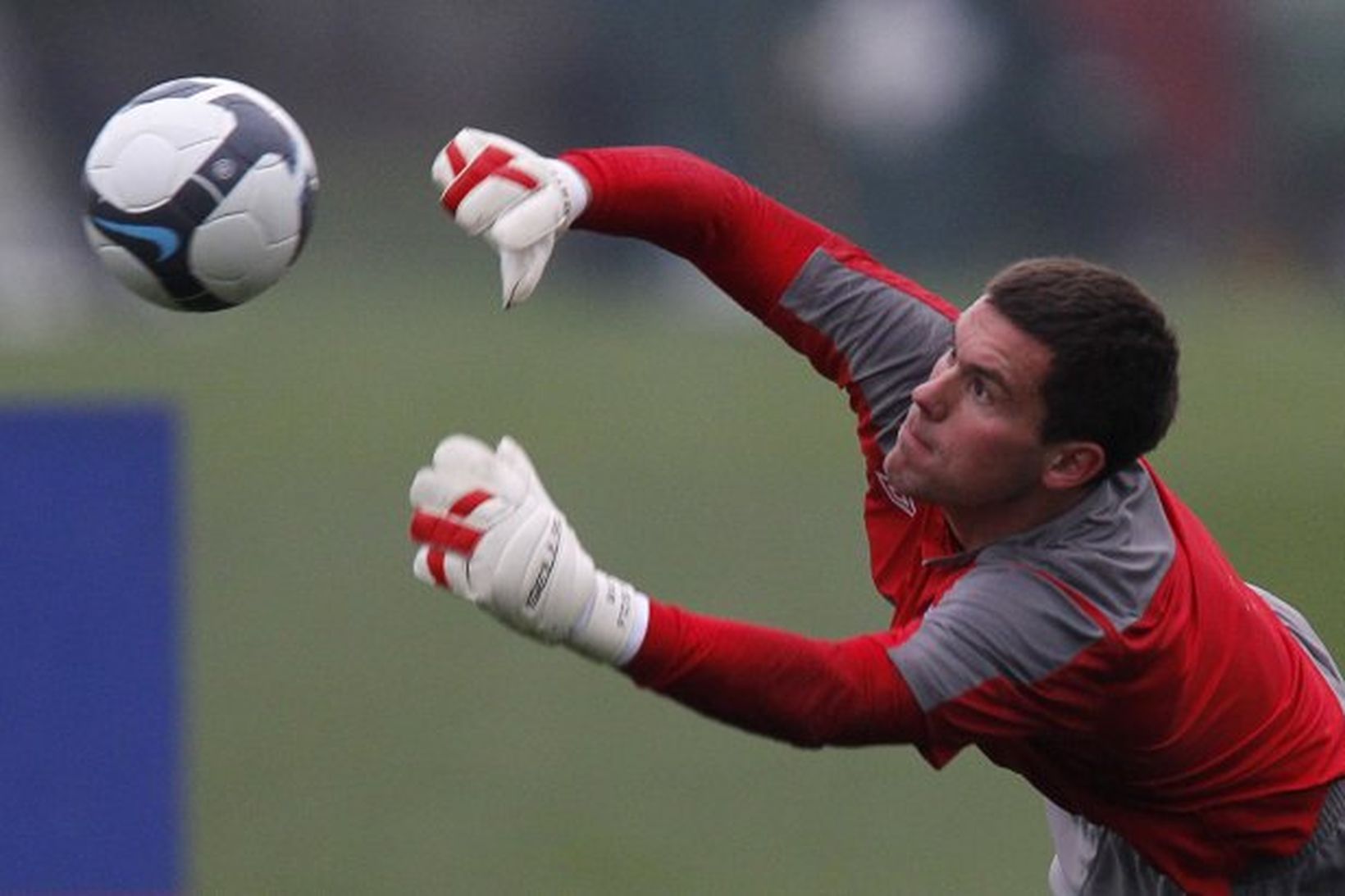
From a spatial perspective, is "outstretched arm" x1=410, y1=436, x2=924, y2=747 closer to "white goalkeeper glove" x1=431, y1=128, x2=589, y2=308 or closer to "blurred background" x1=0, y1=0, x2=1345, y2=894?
"white goalkeeper glove" x1=431, y1=128, x2=589, y2=308

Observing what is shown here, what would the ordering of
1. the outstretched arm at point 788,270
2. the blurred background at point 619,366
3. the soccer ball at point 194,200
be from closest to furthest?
the outstretched arm at point 788,270
the soccer ball at point 194,200
the blurred background at point 619,366

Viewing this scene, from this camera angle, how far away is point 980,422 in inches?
182

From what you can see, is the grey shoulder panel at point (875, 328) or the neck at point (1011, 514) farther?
the grey shoulder panel at point (875, 328)

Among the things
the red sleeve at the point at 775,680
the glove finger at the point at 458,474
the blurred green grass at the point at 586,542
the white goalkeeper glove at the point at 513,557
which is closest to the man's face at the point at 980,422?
the red sleeve at the point at 775,680

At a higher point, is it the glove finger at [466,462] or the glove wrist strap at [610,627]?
the glove finger at [466,462]

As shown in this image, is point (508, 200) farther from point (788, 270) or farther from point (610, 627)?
point (610, 627)

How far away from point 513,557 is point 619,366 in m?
8.34

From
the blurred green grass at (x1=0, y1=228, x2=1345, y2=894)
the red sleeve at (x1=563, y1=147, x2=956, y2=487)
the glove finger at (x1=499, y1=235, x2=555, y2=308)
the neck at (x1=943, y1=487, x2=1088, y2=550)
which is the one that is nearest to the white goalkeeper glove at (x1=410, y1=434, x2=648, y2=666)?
the glove finger at (x1=499, y1=235, x2=555, y2=308)

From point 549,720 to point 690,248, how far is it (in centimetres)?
417

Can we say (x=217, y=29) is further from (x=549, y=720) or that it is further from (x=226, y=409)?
(x=549, y=720)

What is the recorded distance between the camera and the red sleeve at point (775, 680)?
4207 millimetres

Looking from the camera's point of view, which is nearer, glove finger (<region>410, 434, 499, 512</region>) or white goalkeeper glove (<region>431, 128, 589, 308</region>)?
glove finger (<region>410, 434, 499, 512</region>)

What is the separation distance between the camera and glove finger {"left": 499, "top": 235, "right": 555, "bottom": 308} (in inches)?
183

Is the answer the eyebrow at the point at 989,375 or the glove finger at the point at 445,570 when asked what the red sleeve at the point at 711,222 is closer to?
the eyebrow at the point at 989,375
